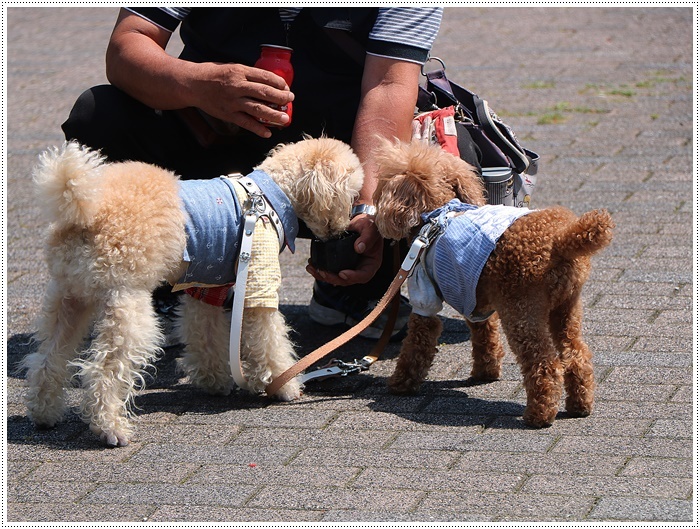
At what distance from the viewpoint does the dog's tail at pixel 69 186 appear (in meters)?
3.15

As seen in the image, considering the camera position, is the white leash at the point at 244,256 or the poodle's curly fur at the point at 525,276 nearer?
the poodle's curly fur at the point at 525,276

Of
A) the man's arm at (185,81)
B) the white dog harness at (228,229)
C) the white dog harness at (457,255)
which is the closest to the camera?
the white dog harness at (457,255)

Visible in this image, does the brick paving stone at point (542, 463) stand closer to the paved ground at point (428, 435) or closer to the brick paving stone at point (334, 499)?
the paved ground at point (428, 435)

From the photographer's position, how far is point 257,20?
4316 millimetres

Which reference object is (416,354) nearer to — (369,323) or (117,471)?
(369,323)

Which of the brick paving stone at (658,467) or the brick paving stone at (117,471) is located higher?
the brick paving stone at (658,467)

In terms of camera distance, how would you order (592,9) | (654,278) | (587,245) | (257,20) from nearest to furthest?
(587,245)
(257,20)
(654,278)
(592,9)

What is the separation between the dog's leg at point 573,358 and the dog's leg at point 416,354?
0.49 metres

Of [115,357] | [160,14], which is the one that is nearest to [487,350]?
[115,357]

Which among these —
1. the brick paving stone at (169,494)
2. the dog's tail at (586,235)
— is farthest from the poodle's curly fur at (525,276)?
the brick paving stone at (169,494)

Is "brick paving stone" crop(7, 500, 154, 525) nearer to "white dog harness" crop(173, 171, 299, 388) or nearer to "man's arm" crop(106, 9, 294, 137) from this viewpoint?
"white dog harness" crop(173, 171, 299, 388)

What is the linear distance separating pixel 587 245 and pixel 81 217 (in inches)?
67.9
